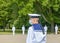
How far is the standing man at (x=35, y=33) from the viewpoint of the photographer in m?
2.58

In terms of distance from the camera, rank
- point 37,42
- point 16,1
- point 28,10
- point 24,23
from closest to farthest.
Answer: point 37,42
point 28,10
point 16,1
point 24,23

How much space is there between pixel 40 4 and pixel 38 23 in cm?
2746

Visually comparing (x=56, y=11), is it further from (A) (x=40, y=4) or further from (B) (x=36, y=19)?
(B) (x=36, y=19)

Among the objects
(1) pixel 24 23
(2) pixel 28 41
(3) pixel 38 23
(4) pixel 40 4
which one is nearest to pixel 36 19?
(3) pixel 38 23

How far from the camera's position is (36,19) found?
267cm

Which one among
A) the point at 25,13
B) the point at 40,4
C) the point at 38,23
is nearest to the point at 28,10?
the point at 25,13

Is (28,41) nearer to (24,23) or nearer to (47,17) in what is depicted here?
(47,17)

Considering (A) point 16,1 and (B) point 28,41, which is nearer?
(B) point 28,41

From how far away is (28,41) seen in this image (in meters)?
2.61

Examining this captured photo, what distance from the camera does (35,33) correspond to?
2.60 meters

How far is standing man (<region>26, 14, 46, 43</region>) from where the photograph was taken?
2.58m

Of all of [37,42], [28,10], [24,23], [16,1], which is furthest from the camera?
[24,23]

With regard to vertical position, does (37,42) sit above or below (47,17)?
above

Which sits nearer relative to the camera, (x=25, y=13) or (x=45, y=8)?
(x=25, y=13)
